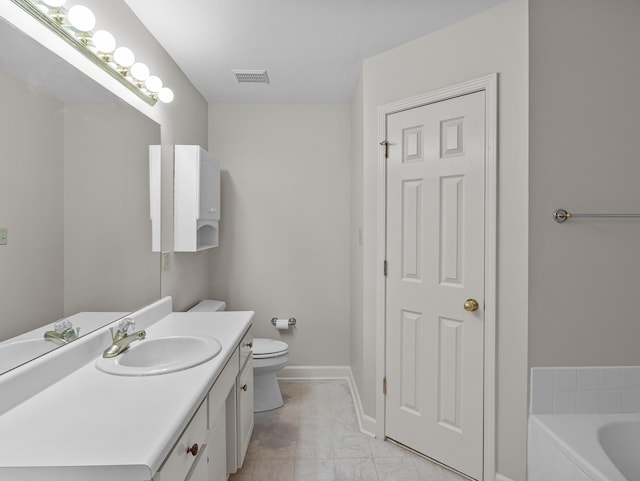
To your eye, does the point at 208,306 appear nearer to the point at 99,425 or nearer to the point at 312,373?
the point at 312,373

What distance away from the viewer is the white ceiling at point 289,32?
186 centimetres

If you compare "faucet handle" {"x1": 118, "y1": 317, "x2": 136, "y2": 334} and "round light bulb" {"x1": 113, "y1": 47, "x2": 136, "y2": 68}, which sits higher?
"round light bulb" {"x1": 113, "y1": 47, "x2": 136, "y2": 68}

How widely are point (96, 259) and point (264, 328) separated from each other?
1.90 m

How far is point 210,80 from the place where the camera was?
8.97 ft

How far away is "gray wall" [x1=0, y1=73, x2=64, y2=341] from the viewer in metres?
1.08

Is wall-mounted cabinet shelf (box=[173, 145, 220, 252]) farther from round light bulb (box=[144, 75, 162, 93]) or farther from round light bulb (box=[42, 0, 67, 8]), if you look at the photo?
round light bulb (box=[42, 0, 67, 8])

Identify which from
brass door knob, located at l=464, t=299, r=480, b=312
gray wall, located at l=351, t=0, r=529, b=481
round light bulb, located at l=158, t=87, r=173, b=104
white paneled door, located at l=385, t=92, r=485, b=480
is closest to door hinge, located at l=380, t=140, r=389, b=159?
white paneled door, located at l=385, t=92, r=485, b=480

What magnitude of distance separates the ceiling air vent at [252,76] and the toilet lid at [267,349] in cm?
194

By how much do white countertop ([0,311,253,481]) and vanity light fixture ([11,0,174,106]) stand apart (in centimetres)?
122

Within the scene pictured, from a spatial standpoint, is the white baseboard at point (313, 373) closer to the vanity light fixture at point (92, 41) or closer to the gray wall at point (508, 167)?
the gray wall at point (508, 167)

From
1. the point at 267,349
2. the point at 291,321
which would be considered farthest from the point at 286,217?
the point at 267,349

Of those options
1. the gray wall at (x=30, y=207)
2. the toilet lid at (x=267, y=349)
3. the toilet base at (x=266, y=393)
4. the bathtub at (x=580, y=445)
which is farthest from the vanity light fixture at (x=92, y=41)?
the bathtub at (x=580, y=445)

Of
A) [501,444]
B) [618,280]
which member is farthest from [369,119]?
[501,444]

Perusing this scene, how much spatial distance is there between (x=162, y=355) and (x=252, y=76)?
77.2 inches
